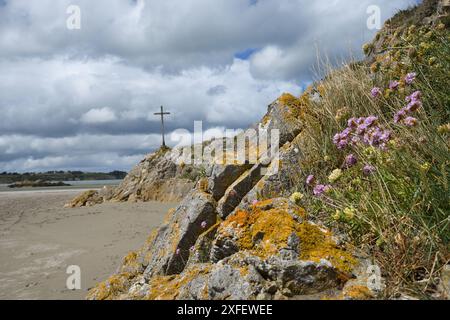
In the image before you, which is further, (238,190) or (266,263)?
(238,190)

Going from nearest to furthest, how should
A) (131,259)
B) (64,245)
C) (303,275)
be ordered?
(303,275)
(131,259)
(64,245)

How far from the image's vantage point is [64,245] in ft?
34.4

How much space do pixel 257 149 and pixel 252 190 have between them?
3.05 feet

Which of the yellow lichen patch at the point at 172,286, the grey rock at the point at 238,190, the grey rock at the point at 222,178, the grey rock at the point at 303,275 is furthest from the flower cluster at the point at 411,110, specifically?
the grey rock at the point at 222,178

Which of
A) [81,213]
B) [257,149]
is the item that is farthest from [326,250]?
[81,213]

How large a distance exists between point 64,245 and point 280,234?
9290 millimetres

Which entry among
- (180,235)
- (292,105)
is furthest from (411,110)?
(180,235)

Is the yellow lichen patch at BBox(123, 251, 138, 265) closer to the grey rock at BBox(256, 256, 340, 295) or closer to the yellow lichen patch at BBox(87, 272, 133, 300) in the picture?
the yellow lichen patch at BBox(87, 272, 133, 300)

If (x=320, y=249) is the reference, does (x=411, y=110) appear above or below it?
above

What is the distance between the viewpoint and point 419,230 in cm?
252

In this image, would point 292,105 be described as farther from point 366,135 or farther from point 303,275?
point 303,275

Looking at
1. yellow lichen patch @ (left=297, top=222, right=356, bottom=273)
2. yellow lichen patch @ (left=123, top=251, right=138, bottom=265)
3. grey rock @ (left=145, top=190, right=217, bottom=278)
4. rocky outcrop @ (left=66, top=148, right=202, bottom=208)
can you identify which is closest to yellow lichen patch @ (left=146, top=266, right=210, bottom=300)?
yellow lichen patch @ (left=297, top=222, right=356, bottom=273)
